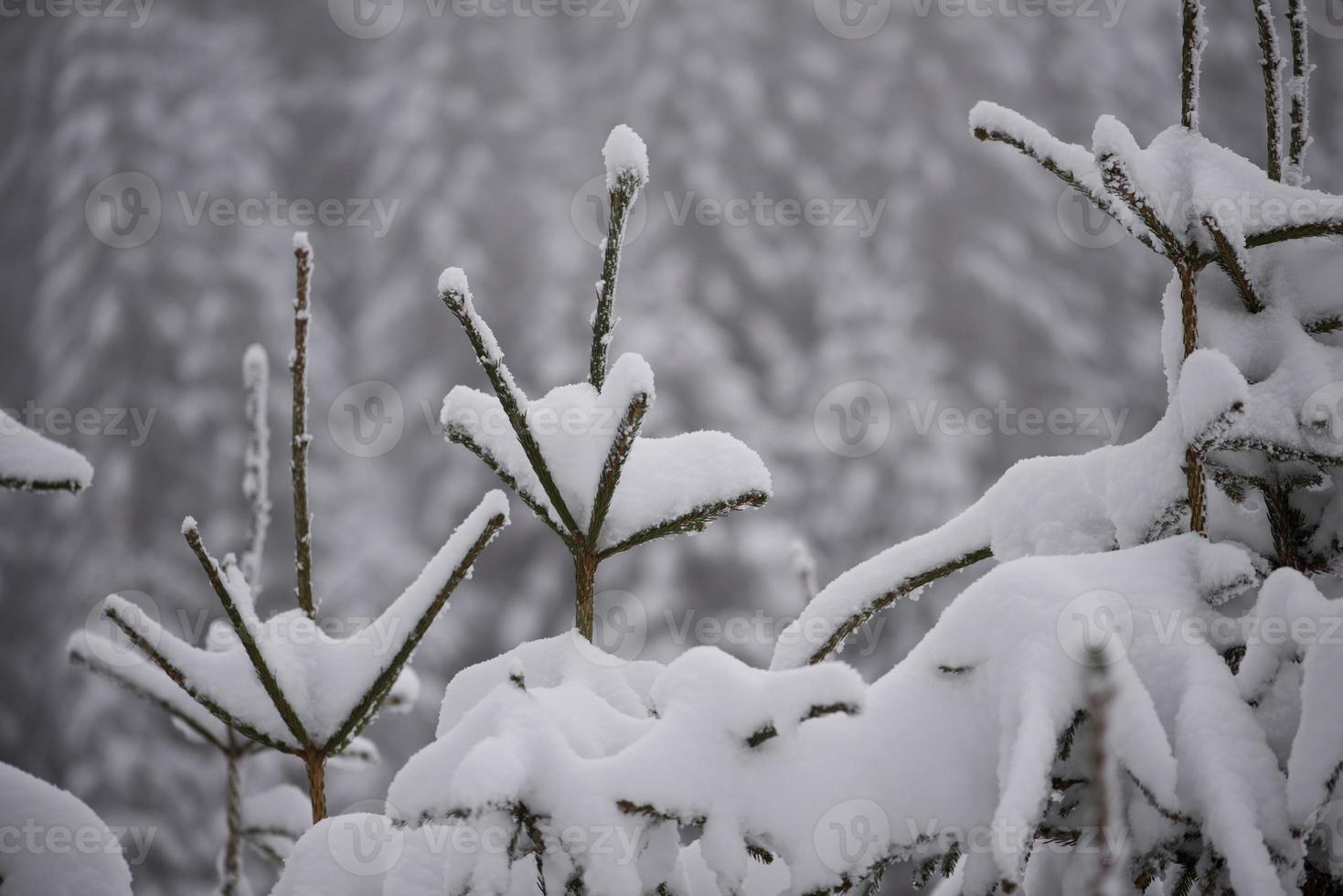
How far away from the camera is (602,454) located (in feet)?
3.04

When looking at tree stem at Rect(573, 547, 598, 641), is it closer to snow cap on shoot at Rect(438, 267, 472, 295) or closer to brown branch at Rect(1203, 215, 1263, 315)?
snow cap on shoot at Rect(438, 267, 472, 295)

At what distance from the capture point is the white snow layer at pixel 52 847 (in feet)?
2.99

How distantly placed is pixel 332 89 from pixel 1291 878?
1033 cm

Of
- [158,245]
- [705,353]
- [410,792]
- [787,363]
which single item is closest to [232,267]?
[158,245]

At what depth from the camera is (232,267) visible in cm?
789
